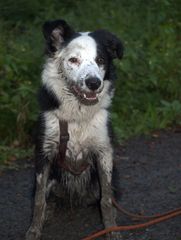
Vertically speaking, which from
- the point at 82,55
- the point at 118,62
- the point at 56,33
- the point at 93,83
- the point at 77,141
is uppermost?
the point at 56,33

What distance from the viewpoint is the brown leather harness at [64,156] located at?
206 inches

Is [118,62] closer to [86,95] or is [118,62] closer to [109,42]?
[109,42]

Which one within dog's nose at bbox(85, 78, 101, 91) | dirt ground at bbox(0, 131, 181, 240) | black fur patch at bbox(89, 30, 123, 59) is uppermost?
black fur patch at bbox(89, 30, 123, 59)

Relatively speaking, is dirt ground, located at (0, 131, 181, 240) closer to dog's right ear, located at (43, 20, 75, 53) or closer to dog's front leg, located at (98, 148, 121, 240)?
dog's front leg, located at (98, 148, 121, 240)

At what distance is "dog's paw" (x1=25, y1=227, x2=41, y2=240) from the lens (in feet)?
17.1

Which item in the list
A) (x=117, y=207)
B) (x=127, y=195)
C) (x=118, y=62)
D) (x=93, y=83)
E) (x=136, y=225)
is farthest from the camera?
(x=118, y=62)

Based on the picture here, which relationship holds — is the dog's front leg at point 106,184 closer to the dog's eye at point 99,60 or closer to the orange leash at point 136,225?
the orange leash at point 136,225

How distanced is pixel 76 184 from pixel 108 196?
0.33m

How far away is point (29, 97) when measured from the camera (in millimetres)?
7789

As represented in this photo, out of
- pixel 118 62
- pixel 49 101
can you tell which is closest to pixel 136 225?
pixel 49 101

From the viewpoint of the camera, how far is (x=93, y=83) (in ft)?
16.2

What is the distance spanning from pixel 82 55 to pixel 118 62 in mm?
3758

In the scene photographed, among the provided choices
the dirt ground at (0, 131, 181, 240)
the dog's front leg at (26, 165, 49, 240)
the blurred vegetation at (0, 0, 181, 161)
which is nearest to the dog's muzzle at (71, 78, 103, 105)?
the dog's front leg at (26, 165, 49, 240)

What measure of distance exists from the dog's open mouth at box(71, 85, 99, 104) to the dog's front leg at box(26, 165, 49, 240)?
616 millimetres
